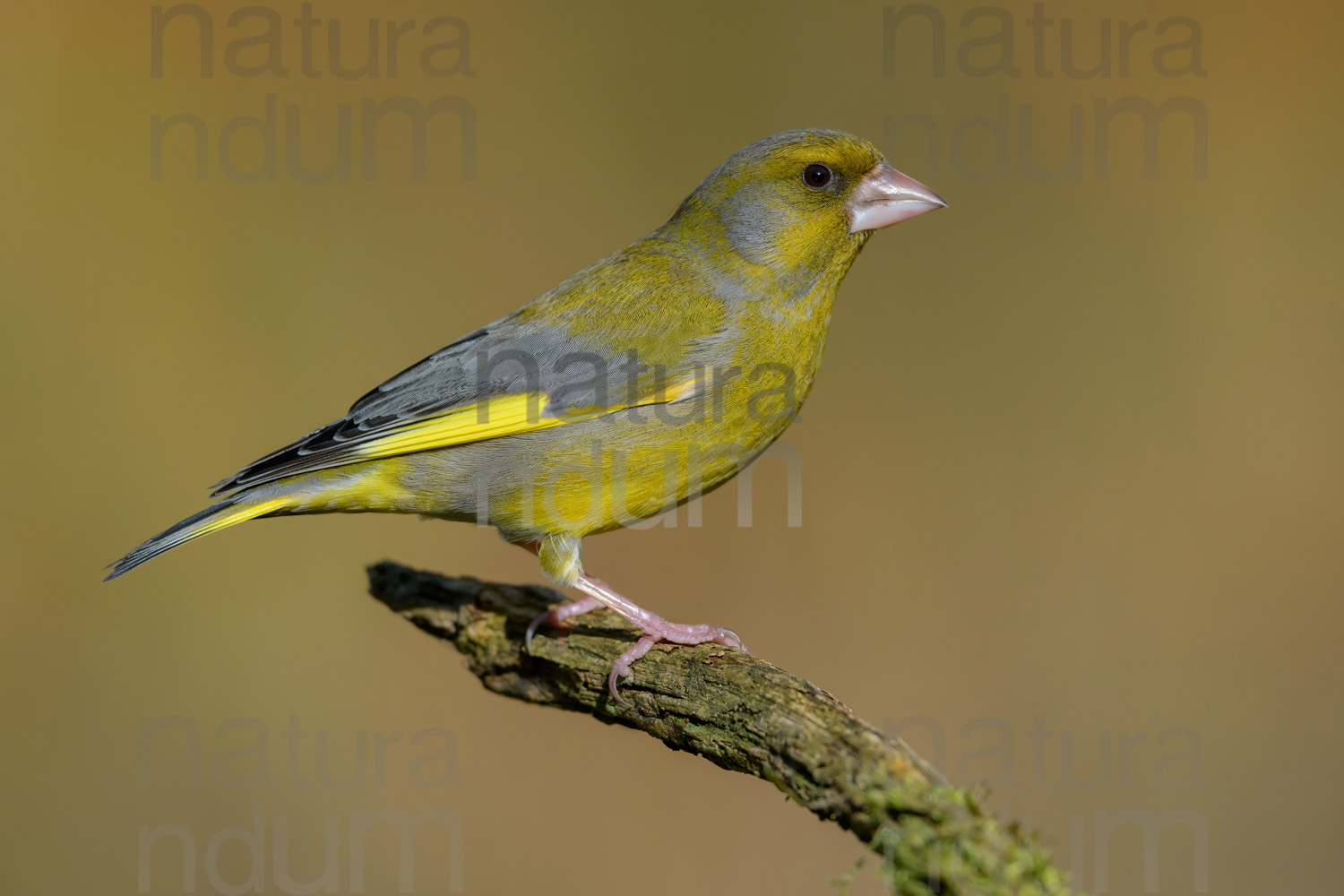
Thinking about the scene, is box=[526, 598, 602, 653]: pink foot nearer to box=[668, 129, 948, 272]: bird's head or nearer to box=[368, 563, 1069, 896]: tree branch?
box=[368, 563, 1069, 896]: tree branch

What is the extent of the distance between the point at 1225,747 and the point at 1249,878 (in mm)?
697

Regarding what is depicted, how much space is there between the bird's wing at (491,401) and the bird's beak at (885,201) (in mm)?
880

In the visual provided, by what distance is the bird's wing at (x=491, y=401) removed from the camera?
10.9 feet

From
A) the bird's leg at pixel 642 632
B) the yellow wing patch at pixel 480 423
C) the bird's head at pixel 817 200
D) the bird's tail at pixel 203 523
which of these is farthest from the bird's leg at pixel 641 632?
the bird's head at pixel 817 200

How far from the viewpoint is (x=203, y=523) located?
3314 millimetres

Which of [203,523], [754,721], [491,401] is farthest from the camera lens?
[491,401]

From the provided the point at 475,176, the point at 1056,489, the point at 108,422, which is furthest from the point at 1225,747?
the point at 108,422

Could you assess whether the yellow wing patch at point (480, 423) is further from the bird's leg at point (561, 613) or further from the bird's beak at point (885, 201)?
the bird's beak at point (885, 201)

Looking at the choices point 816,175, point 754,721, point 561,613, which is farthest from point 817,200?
point 754,721

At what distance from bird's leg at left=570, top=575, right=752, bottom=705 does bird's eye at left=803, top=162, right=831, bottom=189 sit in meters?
1.67

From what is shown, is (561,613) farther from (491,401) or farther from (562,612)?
(491,401)

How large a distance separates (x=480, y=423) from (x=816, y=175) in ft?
5.04

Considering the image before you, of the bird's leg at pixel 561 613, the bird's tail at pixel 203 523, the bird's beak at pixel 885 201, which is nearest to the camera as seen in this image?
the bird's tail at pixel 203 523

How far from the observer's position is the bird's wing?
333 centimetres
